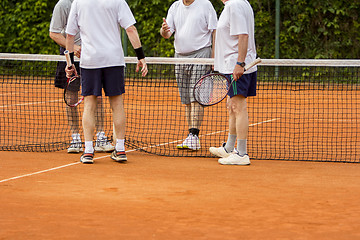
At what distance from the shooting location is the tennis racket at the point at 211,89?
5.94m

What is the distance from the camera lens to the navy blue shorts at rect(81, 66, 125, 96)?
5.80m

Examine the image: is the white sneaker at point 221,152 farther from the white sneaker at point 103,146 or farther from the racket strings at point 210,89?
the white sneaker at point 103,146

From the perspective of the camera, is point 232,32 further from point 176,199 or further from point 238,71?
point 176,199

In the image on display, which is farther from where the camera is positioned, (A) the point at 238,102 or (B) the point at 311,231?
(A) the point at 238,102

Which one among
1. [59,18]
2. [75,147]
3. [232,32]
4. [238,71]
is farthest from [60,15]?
[238,71]

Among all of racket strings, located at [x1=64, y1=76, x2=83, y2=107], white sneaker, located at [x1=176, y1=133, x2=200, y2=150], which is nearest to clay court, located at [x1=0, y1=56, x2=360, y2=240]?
white sneaker, located at [x1=176, y1=133, x2=200, y2=150]

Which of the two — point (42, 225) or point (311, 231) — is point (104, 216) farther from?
point (311, 231)

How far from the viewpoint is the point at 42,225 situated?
12.8 ft

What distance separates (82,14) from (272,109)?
5842mm

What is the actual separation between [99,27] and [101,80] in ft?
1.53

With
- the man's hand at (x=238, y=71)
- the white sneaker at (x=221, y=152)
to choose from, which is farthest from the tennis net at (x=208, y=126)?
the man's hand at (x=238, y=71)

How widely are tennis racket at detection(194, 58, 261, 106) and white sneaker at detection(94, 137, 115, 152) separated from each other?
111 centimetres

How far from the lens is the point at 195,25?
6.98m

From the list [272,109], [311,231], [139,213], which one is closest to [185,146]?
[139,213]
